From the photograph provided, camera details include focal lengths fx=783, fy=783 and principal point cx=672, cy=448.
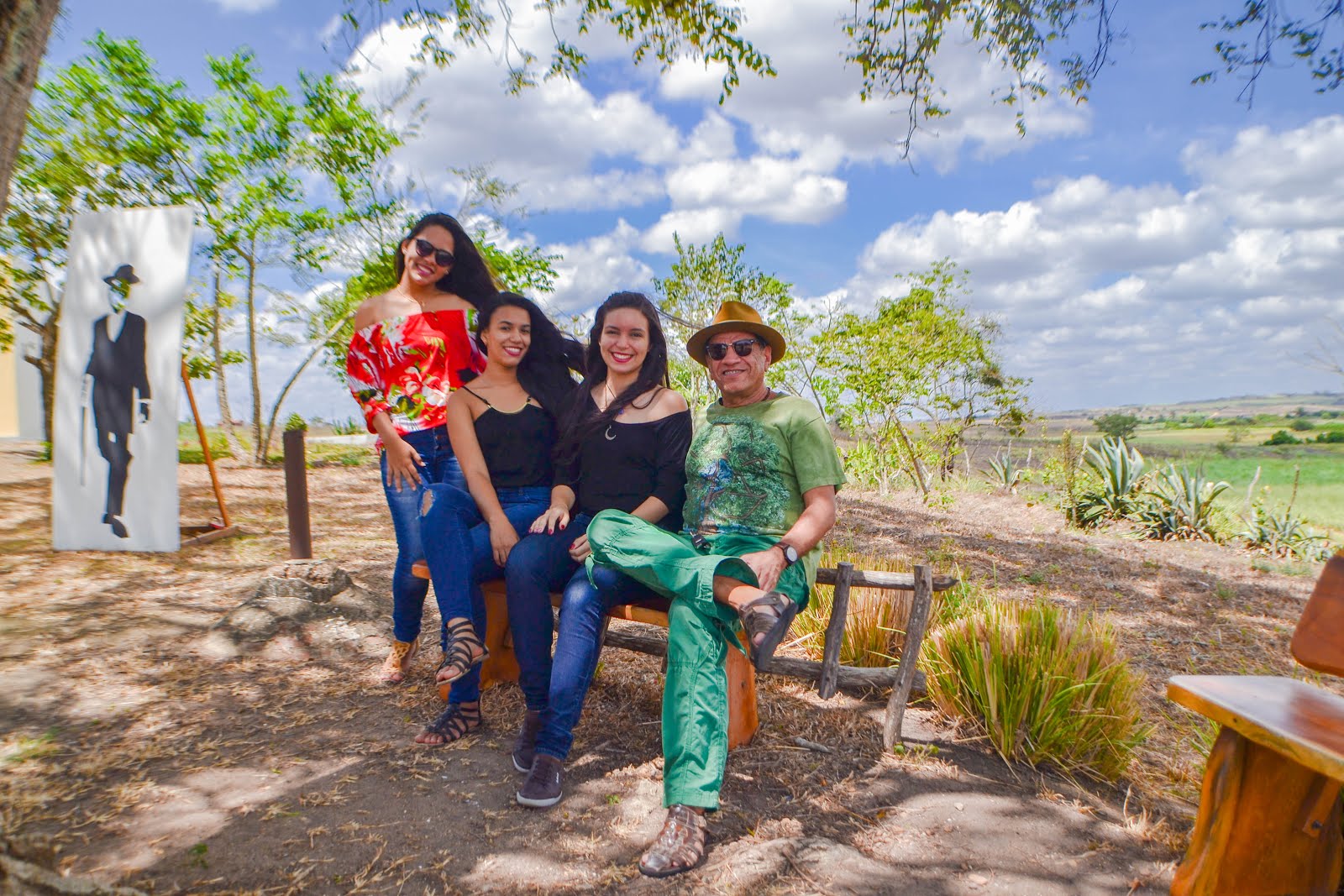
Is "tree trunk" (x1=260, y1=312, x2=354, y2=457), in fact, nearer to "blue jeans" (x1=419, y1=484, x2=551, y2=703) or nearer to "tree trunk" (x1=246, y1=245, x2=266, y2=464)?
"tree trunk" (x1=246, y1=245, x2=266, y2=464)

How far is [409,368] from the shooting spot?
340 cm

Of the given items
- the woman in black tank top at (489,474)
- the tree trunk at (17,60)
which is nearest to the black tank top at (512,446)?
the woman in black tank top at (489,474)

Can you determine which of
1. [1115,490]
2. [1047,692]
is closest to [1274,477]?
[1115,490]

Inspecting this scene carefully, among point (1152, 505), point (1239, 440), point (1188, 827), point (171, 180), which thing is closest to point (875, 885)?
point (1188, 827)

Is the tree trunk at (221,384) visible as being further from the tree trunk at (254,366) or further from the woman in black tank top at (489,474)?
the woman in black tank top at (489,474)

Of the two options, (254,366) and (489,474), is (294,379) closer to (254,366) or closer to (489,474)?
(254,366)

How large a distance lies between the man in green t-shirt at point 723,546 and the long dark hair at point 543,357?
59 cm

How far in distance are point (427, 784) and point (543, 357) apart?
1.75 meters

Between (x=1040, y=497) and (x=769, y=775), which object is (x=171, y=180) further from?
(x=1040, y=497)

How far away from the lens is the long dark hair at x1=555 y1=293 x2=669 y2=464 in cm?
309

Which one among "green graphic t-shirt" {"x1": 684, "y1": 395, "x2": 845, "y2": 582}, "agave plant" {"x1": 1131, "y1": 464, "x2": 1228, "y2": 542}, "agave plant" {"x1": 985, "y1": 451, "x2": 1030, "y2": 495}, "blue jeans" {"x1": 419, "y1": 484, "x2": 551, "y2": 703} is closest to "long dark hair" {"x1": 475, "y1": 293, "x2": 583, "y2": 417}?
"blue jeans" {"x1": 419, "y1": 484, "x2": 551, "y2": 703}

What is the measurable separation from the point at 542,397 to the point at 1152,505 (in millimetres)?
8639

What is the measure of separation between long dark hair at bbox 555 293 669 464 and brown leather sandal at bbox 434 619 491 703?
0.77 meters

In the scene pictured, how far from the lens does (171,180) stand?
32.8 feet
